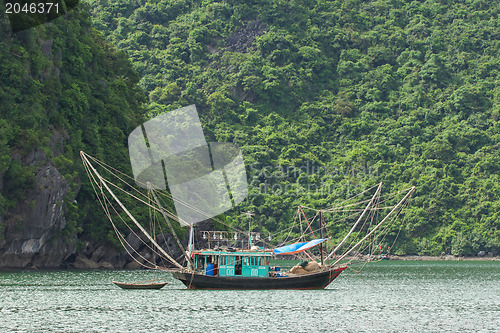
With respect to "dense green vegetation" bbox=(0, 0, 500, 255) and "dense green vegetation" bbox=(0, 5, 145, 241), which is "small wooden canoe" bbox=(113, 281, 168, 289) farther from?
"dense green vegetation" bbox=(0, 0, 500, 255)

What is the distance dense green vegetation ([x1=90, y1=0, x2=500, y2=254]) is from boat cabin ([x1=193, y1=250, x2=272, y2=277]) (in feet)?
286

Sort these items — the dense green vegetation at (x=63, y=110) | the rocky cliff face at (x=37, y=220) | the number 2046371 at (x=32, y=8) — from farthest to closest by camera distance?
the number 2046371 at (x=32, y=8)
the dense green vegetation at (x=63, y=110)
the rocky cliff face at (x=37, y=220)

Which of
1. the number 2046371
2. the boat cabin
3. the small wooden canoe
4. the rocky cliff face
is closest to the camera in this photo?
the small wooden canoe

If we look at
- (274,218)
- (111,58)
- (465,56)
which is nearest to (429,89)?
(465,56)

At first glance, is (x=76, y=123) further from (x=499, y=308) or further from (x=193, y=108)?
(x=193, y=108)

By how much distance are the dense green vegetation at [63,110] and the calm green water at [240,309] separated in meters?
15.4

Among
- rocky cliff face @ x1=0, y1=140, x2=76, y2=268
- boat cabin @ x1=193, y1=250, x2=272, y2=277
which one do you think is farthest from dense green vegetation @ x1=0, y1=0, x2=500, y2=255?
boat cabin @ x1=193, y1=250, x2=272, y2=277

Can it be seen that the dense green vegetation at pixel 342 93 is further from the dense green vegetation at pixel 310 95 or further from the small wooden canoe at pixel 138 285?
the small wooden canoe at pixel 138 285

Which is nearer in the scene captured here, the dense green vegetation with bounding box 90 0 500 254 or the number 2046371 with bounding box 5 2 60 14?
the number 2046371 with bounding box 5 2 60 14

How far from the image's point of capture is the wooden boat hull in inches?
1903

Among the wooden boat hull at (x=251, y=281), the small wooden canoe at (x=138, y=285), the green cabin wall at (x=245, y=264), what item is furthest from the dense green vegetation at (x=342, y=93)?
the green cabin wall at (x=245, y=264)

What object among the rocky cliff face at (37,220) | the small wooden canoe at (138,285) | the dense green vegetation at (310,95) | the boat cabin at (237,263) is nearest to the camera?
the small wooden canoe at (138,285)

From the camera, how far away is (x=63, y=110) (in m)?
76.0

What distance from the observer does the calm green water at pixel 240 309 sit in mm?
33688
